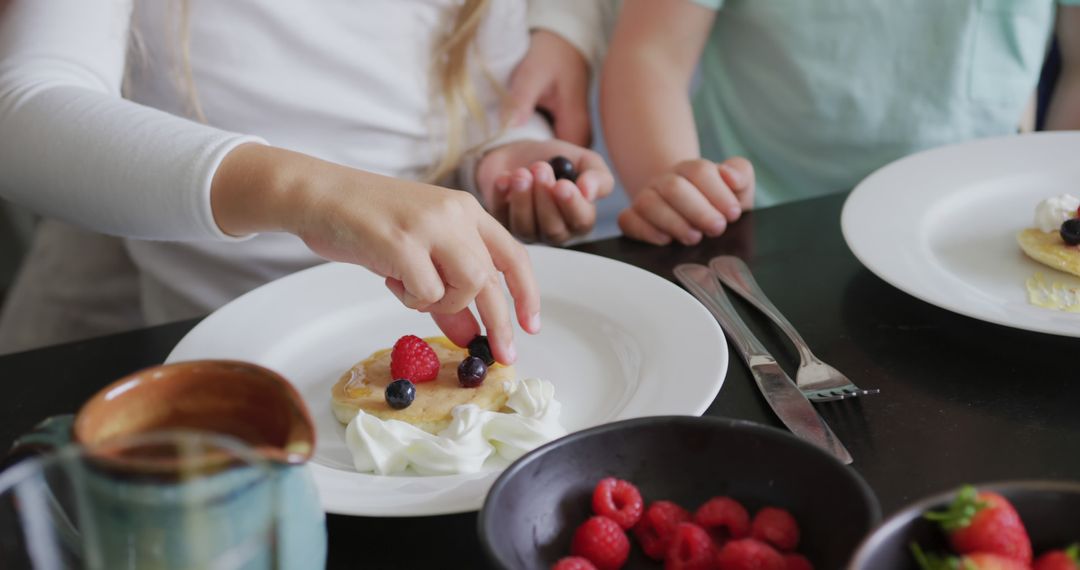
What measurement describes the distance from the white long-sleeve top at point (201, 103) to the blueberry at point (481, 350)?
0.96ft

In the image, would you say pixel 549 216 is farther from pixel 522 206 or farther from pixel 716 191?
pixel 716 191

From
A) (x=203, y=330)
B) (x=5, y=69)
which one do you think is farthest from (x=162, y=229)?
(x=5, y=69)

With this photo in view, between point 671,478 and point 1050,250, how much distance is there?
27.4 inches

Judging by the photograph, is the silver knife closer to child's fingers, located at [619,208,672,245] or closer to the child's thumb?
child's fingers, located at [619,208,672,245]

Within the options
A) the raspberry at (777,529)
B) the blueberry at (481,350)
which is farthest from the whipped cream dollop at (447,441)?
the raspberry at (777,529)

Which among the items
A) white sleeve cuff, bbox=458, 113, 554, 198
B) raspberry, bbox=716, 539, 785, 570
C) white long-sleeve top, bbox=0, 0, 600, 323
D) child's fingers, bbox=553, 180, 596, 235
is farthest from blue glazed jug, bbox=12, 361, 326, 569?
white sleeve cuff, bbox=458, 113, 554, 198

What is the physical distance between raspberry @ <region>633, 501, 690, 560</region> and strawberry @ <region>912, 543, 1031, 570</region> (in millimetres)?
174

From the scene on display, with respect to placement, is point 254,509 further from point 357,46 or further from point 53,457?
point 357,46

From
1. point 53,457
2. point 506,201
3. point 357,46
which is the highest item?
point 53,457

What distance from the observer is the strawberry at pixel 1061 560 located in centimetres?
52

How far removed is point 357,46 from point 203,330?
66cm

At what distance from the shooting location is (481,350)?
0.99 m

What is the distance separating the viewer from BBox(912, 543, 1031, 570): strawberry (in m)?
0.51

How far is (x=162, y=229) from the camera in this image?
105 cm
